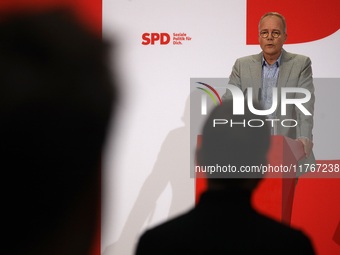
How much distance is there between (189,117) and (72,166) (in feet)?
1.99

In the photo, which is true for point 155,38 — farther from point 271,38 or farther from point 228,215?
point 228,215

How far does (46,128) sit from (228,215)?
0.95 meters

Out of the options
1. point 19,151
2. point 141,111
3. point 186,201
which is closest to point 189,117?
point 141,111

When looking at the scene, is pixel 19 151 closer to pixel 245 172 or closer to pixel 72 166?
pixel 72 166

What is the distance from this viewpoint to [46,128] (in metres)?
2.56

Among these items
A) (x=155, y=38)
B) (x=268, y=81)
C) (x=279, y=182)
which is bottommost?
(x=279, y=182)

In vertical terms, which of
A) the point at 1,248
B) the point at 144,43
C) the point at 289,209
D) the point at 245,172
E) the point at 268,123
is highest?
the point at 144,43

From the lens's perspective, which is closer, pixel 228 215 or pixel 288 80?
pixel 228 215

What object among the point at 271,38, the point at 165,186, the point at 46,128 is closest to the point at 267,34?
the point at 271,38

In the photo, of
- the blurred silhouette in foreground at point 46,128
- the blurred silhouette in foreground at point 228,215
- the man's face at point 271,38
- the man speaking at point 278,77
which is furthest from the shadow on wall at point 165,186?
the man's face at point 271,38

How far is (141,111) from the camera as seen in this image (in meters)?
2.62

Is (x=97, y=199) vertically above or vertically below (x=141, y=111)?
below

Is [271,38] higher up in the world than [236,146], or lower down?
higher up

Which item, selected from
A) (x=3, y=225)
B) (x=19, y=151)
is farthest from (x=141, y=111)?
(x=3, y=225)
